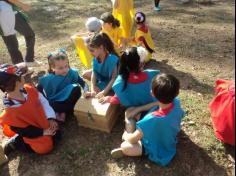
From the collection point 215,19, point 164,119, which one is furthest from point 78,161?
point 215,19

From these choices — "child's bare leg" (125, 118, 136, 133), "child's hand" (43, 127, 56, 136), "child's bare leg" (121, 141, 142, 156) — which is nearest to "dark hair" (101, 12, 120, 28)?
"child's bare leg" (125, 118, 136, 133)

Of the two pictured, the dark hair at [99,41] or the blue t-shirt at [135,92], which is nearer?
the blue t-shirt at [135,92]

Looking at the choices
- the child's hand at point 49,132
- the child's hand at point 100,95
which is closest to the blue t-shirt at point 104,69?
the child's hand at point 100,95

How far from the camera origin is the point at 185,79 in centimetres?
442

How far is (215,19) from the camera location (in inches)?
259

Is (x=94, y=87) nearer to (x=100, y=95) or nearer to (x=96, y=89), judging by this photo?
(x=96, y=89)

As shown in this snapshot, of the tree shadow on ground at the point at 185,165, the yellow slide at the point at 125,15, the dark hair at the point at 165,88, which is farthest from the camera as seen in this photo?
the yellow slide at the point at 125,15

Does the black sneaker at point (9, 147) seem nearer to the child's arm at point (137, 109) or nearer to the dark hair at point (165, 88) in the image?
the child's arm at point (137, 109)

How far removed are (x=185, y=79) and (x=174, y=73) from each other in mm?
239

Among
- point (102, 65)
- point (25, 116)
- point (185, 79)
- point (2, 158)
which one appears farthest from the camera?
point (185, 79)

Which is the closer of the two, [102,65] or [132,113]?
[132,113]

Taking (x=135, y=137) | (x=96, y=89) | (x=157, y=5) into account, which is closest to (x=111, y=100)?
(x=96, y=89)

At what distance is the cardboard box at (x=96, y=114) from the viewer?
336 centimetres

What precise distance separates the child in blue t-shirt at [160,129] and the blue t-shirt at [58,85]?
102cm
